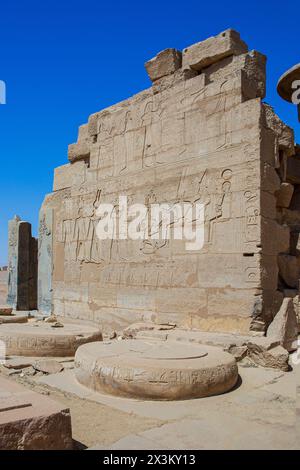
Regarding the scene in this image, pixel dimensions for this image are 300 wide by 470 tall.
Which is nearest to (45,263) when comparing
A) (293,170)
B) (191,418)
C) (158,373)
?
(293,170)

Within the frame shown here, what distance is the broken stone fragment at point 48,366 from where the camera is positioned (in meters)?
5.16

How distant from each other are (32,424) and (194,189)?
488cm

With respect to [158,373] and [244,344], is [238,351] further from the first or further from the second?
[158,373]

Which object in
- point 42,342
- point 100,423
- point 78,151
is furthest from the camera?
point 78,151

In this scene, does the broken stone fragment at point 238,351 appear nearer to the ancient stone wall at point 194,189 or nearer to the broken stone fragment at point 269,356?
the broken stone fragment at point 269,356

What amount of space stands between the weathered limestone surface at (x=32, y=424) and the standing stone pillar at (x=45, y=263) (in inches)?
289

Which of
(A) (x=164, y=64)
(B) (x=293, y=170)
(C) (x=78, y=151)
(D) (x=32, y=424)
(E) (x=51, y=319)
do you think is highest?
(A) (x=164, y=64)

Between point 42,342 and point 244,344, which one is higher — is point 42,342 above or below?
below

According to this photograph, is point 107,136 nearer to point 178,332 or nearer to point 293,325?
point 178,332

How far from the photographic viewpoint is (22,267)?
11.5 metres

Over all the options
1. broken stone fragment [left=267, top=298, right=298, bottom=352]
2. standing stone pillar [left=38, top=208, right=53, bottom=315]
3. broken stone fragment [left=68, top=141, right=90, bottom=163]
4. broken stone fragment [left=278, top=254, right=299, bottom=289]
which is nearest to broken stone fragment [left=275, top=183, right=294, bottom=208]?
broken stone fragment [left=278, top=254, right=299, bottom=289]

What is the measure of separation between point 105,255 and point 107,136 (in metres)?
2.38

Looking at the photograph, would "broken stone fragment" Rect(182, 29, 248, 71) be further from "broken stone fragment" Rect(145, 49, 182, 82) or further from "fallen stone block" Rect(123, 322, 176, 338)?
"fallen stone block" Rect(123, 322, 176, 338)

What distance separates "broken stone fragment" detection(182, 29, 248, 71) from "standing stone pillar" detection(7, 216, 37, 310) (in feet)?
21.4
